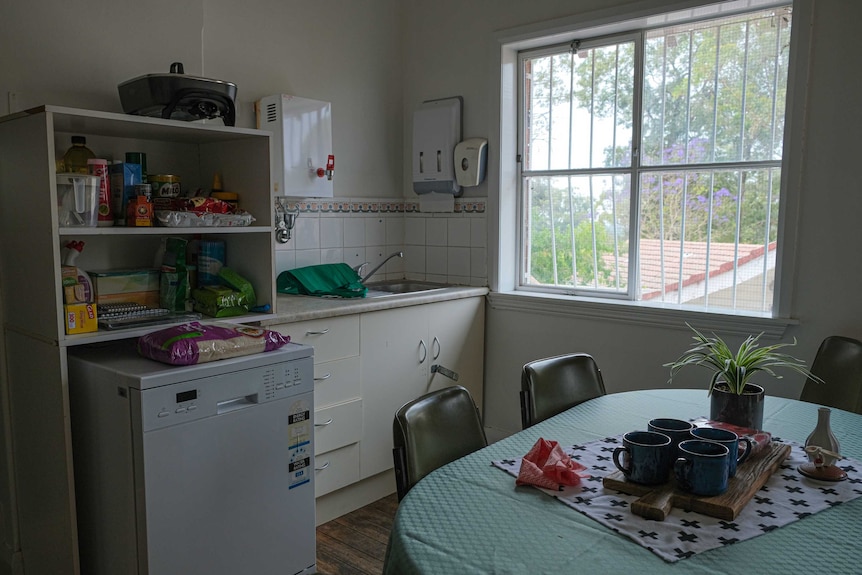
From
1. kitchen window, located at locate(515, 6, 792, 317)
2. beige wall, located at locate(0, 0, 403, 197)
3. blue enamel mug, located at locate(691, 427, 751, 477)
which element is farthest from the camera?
kitchen window, located at locate(515, 6, 792, 317)

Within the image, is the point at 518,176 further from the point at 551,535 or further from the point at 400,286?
the point at 551,535

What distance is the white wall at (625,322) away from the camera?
2621mm

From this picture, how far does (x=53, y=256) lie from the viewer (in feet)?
6.46

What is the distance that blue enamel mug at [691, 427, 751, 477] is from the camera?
1.39 meters

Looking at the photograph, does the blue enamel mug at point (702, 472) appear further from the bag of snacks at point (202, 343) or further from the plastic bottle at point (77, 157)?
the plastic bottle at point (77, 157)

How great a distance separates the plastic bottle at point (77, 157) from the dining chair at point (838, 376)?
264cm

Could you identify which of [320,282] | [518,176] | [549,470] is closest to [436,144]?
[518,176]

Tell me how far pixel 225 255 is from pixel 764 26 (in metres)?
2.46

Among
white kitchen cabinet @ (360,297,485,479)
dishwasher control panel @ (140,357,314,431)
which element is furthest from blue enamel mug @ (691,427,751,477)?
white kitchen cabinet @ (360,297,485,479)

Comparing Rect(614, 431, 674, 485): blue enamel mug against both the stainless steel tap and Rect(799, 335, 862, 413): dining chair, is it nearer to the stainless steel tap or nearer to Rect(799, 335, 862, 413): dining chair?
Rect(799, 335, 862, 413): dining chair

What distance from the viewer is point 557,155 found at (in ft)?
11.7

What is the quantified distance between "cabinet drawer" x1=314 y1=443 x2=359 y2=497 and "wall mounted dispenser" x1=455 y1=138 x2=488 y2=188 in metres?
1.54

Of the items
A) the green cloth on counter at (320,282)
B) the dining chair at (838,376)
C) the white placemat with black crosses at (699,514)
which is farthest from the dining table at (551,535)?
the green cloth on counter at (320,282)

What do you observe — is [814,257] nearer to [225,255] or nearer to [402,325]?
[402,325]
